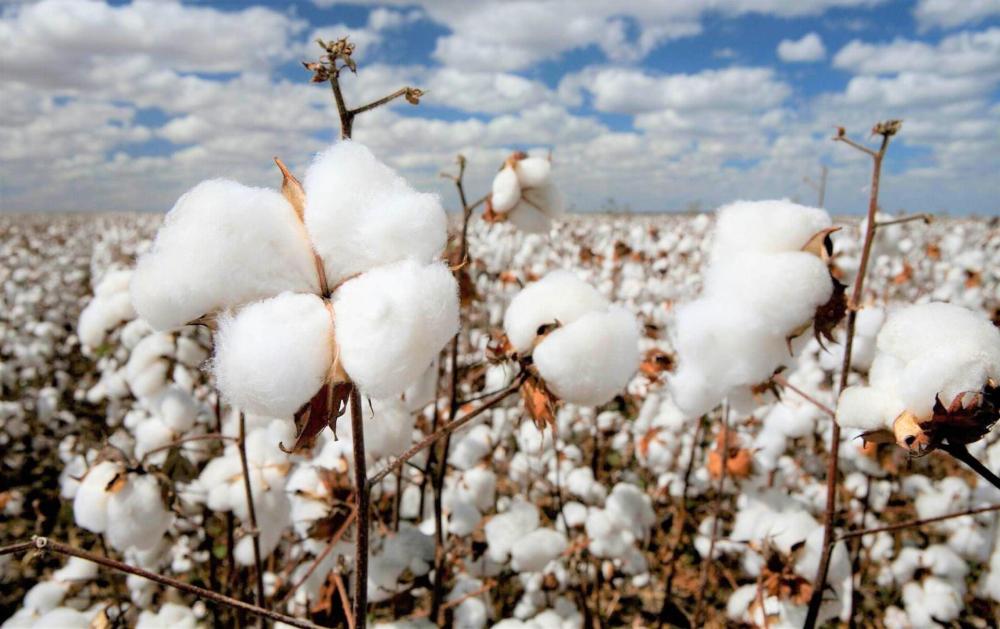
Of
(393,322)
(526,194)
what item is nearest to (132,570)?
(393,322)

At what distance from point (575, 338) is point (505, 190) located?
3.87 ft

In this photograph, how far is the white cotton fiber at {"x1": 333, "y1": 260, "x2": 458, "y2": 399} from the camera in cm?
72

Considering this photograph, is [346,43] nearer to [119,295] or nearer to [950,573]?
[119,295]

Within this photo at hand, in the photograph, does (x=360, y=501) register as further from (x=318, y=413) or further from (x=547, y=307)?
(x=547, y=307)

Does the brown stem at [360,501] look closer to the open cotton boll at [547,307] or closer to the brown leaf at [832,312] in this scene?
the open cotton boll at [547,307]

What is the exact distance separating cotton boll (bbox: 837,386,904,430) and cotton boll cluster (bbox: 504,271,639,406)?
353 millimetres

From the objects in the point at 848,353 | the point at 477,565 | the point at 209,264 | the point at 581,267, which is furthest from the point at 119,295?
the point at 581,267

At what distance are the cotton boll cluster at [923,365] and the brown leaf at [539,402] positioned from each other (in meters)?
0.48

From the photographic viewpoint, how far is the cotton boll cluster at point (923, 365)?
0.93 meters

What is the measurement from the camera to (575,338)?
1.08 meters

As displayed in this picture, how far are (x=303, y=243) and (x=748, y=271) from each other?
0.79m

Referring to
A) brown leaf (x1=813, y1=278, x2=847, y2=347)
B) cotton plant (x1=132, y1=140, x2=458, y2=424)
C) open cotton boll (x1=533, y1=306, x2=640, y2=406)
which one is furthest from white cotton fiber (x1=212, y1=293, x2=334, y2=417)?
brown leaf (x1=813, y1=278, x2=847, y2=347)

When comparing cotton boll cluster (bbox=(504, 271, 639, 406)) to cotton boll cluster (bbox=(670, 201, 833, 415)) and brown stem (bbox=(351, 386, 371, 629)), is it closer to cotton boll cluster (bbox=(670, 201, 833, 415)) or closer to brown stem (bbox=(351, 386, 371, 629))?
cotton boll cluster (bbox=(670, 201, 833, 415))

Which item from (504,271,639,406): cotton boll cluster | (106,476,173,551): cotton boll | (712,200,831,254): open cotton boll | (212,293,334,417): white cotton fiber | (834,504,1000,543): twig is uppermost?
(712,200,831,254): open cotton boll
